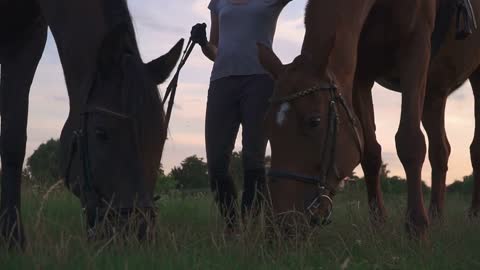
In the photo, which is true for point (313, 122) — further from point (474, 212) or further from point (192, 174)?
point (192, 174)

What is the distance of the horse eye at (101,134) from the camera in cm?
407

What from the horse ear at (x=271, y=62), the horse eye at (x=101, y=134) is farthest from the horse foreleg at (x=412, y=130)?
the horse eye at (x=101, y=134)

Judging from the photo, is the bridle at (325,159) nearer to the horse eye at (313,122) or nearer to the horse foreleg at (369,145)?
the horse eye at (313,122)

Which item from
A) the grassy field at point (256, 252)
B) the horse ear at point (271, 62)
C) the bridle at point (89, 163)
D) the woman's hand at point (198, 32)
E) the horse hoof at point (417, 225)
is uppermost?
the woman's hand at point (198, 32)

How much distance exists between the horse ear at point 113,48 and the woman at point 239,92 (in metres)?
1.53

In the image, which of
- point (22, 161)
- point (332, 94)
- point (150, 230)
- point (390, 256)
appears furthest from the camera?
point (22, 161)

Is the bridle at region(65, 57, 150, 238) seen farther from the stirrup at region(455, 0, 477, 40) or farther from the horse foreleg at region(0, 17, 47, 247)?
the stirrup at region(455, 0, 477, 40)

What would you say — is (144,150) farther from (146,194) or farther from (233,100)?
(233,100)

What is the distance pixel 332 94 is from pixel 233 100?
1320mm

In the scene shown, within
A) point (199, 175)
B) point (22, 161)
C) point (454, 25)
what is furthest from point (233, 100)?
point (199, 175)

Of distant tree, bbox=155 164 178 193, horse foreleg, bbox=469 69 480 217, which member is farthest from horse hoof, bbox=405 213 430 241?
distant tree, bbox=155 164 178 193

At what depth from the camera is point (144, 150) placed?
3934mm

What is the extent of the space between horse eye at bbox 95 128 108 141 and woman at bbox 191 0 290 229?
169cm

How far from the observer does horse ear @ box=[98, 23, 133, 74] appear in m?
4.09
